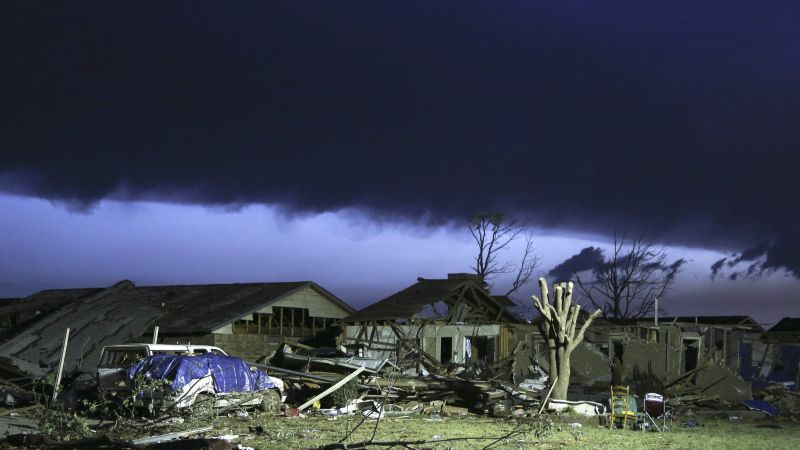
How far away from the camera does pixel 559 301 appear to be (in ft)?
84.9

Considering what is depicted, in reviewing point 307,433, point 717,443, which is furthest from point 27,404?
Answer: point 717,443

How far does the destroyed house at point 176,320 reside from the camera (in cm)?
2991

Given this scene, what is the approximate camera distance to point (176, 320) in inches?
1362

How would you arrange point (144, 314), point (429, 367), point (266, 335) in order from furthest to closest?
point (266, 335), point (144, 314), point (429, 367)

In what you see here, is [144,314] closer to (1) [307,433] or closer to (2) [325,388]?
(2) [325,388]

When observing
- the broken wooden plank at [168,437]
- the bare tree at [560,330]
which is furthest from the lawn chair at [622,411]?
the broken wooden plank at [168,437]

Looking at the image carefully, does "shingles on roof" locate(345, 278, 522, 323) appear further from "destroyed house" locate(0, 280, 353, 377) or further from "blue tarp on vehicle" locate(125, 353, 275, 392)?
"blue tarp on vehicle" locate(125, 353, 275, 392)

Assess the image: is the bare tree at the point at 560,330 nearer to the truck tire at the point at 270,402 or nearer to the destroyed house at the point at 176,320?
the truck tire at the point at 270,402

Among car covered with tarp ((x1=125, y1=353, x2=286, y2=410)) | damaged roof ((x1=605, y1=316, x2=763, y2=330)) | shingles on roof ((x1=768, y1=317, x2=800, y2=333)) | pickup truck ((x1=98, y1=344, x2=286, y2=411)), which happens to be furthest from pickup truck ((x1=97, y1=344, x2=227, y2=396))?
shingles on roof ((x1=768, y1=317, x2=800, y2=333))

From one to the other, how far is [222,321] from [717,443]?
791 inches

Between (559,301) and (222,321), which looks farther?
(222,321)

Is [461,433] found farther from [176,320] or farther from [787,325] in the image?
[787,325]

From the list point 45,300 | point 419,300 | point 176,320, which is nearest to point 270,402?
point 419,300

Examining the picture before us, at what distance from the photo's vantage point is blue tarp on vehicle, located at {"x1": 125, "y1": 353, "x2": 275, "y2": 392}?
773 inches
